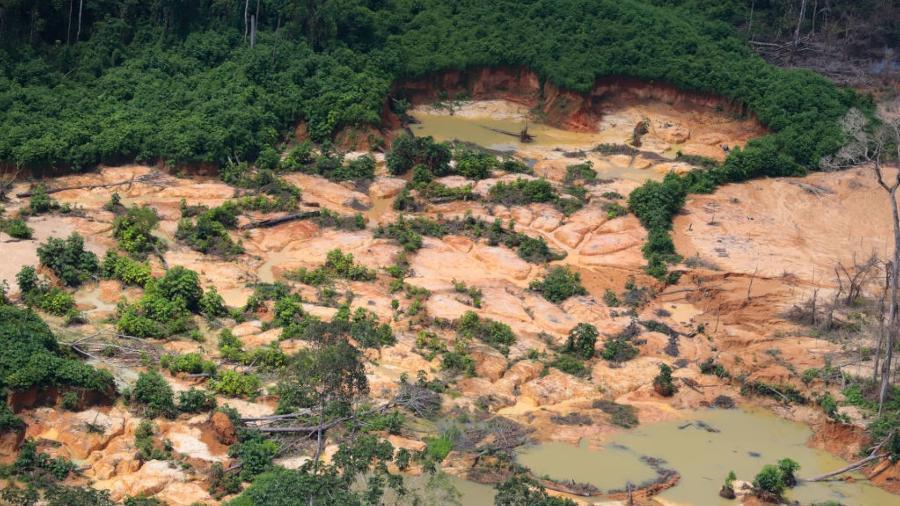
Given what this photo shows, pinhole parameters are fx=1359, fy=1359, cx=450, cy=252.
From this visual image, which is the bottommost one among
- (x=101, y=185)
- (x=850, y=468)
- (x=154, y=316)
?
(x=850, y=468)

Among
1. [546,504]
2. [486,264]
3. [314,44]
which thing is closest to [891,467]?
[546,504]

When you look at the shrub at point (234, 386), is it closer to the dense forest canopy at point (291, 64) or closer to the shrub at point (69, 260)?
the shrub at point (69, 260)

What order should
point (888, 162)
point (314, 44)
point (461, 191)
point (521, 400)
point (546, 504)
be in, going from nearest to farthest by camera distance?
point (546, 504)
point (521, 400)
point (461, 191)
point (888, 162)
point (314, 44)

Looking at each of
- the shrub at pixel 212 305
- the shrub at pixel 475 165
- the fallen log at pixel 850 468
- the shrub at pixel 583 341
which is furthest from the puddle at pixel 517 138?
the fallen log at pixel 850 468

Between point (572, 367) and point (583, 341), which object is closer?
point (572, 367)

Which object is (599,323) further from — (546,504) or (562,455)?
(546,504)

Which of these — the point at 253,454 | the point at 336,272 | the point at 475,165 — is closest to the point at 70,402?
the point at 253,454

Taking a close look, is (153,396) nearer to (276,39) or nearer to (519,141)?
(519,141)
